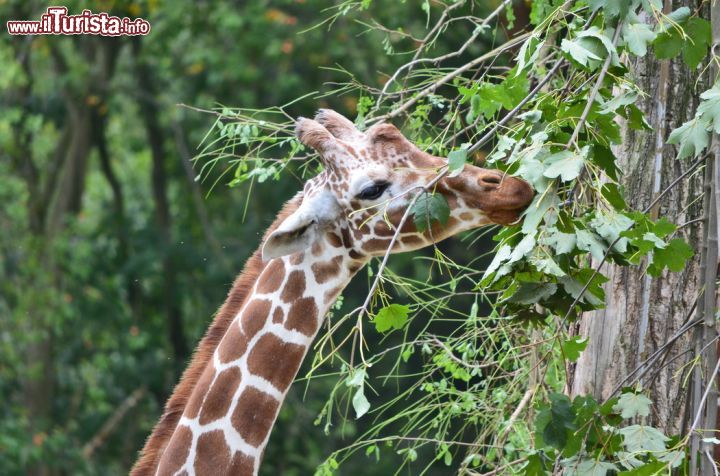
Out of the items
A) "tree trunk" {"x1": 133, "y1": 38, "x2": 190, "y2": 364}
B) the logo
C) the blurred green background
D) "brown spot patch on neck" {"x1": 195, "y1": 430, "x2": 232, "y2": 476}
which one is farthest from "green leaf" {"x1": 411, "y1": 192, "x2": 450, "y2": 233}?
"tree trunk" {"x1": 133, "y1": 38, "x2": 190, "y2": 364}

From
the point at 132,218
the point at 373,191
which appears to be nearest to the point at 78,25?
the point at 132,218

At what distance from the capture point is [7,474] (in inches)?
368

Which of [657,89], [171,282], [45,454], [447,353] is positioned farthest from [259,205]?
[657,89]

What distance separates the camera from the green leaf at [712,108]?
89.9 inches

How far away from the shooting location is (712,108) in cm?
230

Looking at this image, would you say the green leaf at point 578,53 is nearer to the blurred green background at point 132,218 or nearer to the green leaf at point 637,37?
the green leaf at point 637,37

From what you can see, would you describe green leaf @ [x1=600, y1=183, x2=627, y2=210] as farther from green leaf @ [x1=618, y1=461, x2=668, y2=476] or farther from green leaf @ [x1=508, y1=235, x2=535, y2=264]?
green leaf @ [x1=618, y1=461, x2=668, y2=476]

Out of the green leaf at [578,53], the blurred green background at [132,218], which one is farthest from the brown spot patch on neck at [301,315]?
the blurred green background at [132,218]

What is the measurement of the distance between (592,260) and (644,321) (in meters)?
0.23

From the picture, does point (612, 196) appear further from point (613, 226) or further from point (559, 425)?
point (559, 425)

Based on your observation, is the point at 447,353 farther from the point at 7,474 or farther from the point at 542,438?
the point at 7,474

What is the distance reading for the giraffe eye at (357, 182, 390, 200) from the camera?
9.92 feet

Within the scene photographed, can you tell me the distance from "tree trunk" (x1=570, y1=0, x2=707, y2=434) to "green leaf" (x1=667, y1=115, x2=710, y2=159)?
18.0 inches

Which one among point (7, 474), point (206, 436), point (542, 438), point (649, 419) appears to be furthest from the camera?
point (7, 474)
